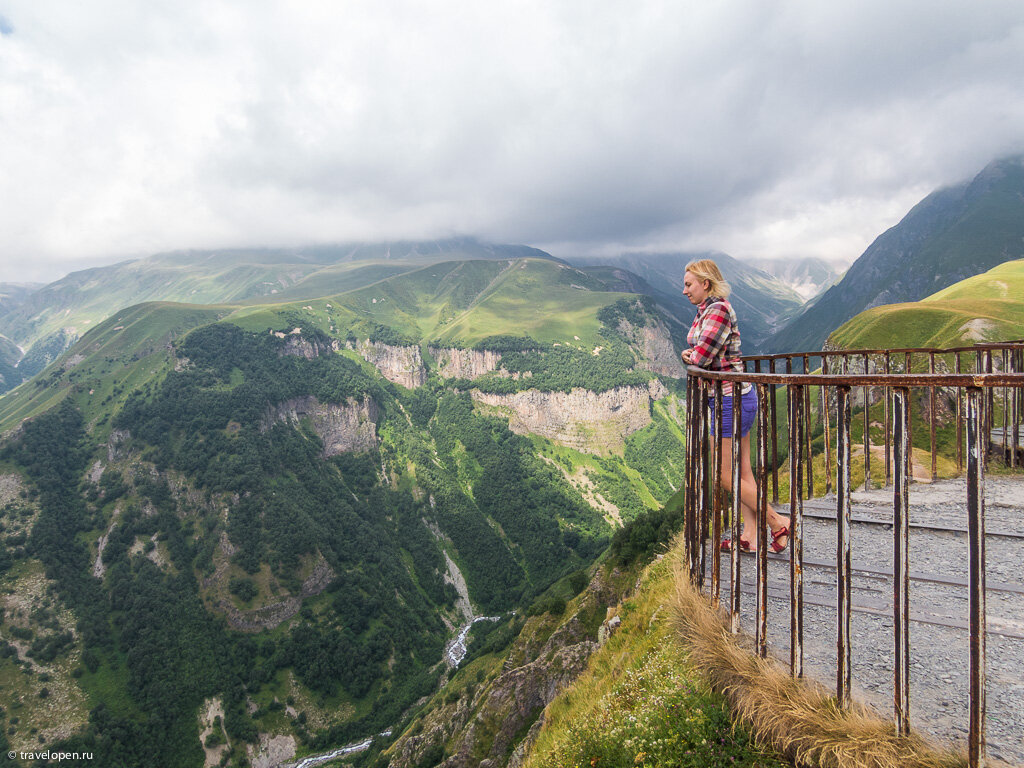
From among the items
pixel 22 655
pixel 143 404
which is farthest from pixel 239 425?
pixel 22 655

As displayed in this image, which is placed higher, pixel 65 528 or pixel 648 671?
pixel 648 671

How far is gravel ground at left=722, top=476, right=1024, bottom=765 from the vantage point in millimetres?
4484

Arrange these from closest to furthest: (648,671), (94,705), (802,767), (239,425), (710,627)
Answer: (802,767)
(710,627)
(648,671)
(94,705)
(239,425)

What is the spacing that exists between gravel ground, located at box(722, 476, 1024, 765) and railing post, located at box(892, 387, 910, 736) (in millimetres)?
483

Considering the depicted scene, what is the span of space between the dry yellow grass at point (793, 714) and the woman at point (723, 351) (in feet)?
6.06

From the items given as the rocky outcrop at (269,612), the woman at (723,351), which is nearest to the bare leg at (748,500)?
the woman at (723,351)

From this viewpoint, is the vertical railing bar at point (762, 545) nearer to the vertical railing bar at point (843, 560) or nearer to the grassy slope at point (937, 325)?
the vertical railing bar at point (843, 560)

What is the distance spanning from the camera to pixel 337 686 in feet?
397

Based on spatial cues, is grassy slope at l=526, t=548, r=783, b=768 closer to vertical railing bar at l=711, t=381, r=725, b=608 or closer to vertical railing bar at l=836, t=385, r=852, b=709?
vertical railing bar at l=711, t=381, r=725, b=608

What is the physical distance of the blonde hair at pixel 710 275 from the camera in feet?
24.8

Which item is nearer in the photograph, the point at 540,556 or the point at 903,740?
the point at 903,740

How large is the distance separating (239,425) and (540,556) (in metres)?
117

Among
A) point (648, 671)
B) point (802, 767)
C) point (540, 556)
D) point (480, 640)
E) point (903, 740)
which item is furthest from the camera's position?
point (540, 556)

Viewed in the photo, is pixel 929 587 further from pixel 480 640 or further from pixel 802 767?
pixel 480 640
